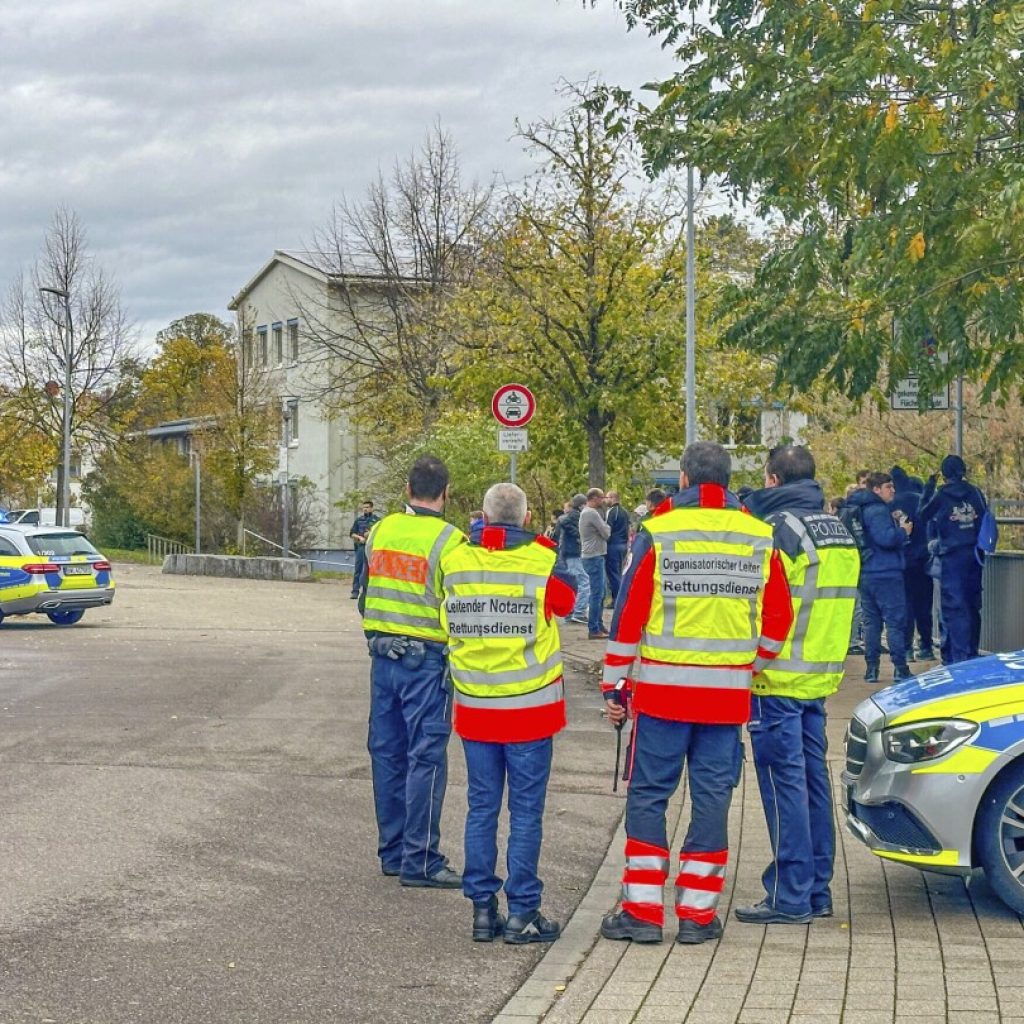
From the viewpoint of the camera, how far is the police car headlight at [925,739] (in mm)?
7086

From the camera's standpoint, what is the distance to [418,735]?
7848 mm

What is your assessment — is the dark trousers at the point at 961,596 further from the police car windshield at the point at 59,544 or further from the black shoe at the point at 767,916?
the police car windshield at the point at 59,544

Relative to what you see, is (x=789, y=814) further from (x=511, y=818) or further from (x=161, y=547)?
(x=161, y=547)

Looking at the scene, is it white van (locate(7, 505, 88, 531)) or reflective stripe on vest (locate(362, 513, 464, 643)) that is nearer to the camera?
reflective stripe on vest (locate(362, 513, 464, 643))

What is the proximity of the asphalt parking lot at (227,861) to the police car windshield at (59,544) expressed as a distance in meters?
8.27

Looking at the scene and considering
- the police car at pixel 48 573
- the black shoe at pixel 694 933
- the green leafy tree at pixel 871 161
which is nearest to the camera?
the black shoe at pixel 694 933

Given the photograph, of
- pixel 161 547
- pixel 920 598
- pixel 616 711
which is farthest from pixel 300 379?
pixel 616 711

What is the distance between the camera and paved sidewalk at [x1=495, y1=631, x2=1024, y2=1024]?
5.69m

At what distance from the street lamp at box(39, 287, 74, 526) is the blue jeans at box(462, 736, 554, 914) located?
161ft

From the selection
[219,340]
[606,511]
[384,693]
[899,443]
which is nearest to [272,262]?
[219,340]

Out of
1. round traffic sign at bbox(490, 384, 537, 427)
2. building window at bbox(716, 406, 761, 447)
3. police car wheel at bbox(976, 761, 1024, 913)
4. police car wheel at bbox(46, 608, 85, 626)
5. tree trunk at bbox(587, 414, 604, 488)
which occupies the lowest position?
police car wheel at bbox(46, 608, 85, 626)

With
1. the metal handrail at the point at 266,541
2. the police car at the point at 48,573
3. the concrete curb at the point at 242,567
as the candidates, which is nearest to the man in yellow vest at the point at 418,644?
the police car at the point at 48,573

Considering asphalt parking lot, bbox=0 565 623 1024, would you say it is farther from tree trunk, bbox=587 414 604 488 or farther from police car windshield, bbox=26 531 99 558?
tree trunk, bbox=587 414 604 488

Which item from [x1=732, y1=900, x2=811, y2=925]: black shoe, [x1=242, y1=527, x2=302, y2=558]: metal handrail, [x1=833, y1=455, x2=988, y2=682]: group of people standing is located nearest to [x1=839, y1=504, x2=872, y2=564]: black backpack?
[x1=833, y1=455, x2=988, y2=682]: group of people standing
